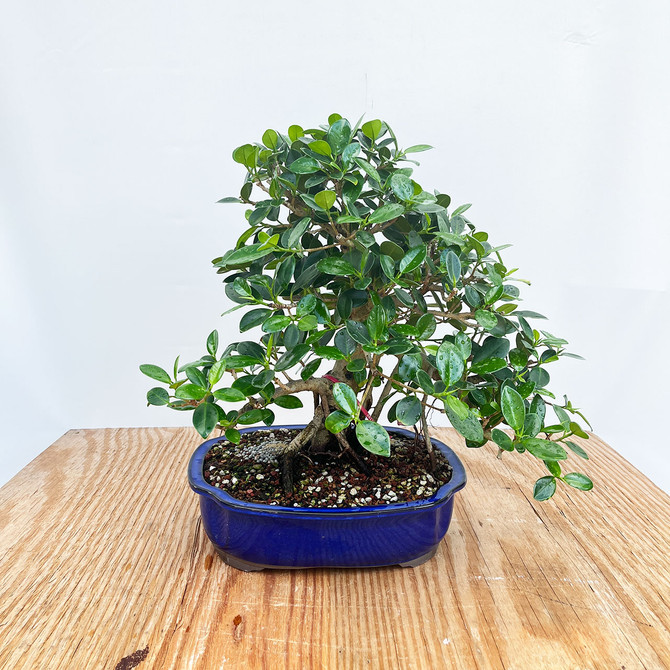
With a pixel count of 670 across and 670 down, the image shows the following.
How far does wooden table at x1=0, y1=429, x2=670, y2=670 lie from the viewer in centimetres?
84

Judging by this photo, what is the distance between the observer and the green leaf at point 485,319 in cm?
85

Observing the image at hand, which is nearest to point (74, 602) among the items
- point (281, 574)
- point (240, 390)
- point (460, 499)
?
point (281, 574)

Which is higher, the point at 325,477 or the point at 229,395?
the point at 229,395

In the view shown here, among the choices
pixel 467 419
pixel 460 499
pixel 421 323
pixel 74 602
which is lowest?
pixel 460 499

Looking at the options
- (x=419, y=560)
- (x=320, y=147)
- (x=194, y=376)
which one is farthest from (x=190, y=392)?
(x=419, y=560)

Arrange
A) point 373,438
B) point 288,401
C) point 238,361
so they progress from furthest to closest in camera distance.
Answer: point 288,401 < point 238,361 < point 373,438

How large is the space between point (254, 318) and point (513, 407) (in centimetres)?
38

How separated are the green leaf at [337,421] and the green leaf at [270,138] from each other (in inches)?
16.5

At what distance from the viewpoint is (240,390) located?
2.87ft

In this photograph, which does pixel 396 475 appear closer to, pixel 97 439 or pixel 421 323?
pixel 421 323

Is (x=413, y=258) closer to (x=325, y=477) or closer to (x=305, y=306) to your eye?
(x=305, y=306)

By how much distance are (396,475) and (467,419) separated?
0.27 meters

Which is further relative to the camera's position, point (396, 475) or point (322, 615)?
point (396, 475)

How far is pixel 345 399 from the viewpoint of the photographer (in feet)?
2.66
